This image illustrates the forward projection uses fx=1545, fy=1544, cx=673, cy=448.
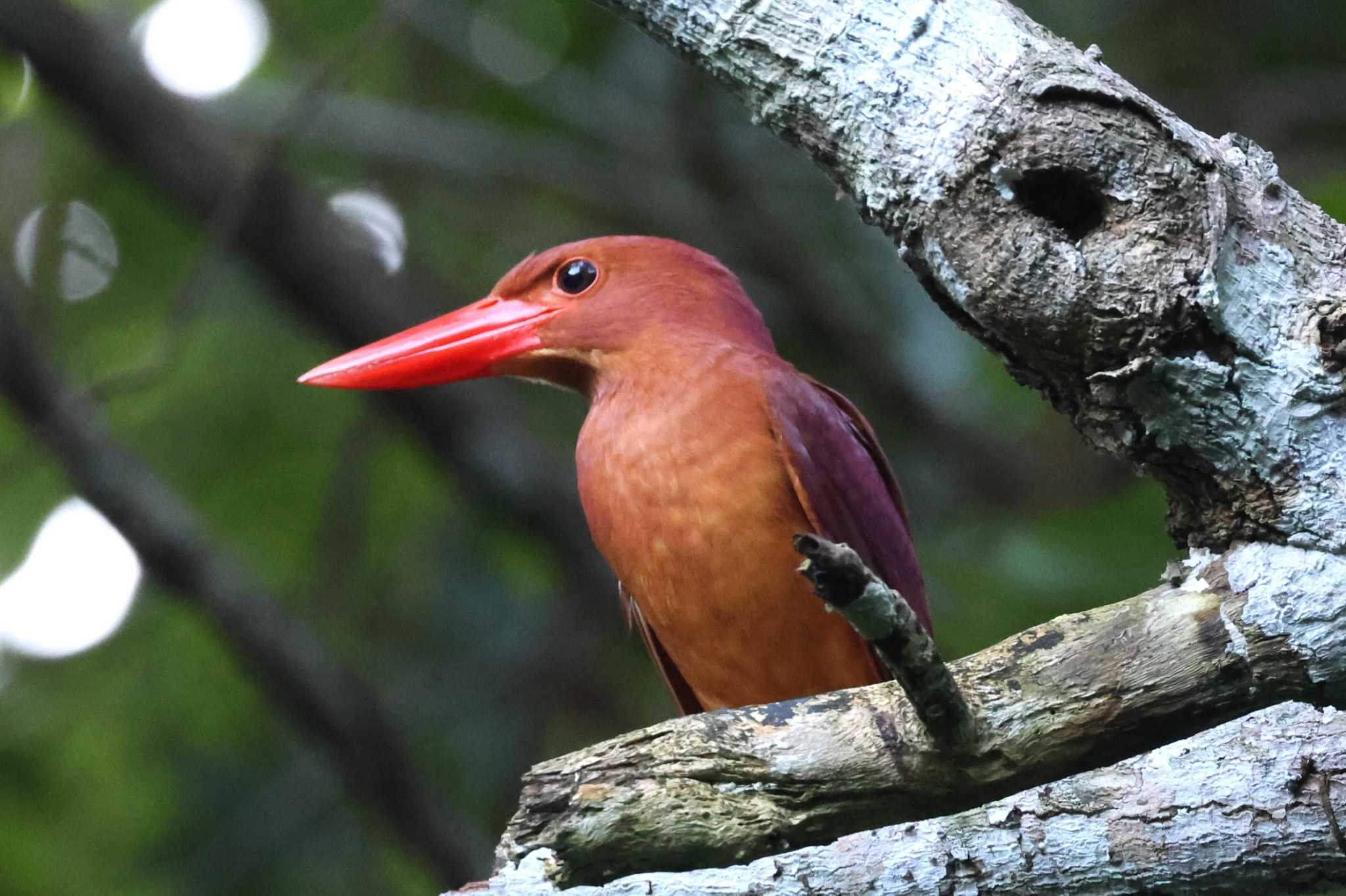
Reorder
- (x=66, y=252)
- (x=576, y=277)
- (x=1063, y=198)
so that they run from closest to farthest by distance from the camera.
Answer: (x=1063, y=198) < (x=576, y=277) < (x=66, y=252)

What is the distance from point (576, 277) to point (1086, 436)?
4.88 feet

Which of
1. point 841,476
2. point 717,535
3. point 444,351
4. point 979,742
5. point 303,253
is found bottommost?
point 979,742

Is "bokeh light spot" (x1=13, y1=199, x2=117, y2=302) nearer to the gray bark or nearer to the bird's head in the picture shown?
the bird's head

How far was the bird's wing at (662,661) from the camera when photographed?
3062 mm

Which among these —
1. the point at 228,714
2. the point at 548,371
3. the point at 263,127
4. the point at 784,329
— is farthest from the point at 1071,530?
the point at 263,127

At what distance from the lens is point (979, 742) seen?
1709mm

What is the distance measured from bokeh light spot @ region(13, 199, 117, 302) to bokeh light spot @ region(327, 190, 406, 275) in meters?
0.81

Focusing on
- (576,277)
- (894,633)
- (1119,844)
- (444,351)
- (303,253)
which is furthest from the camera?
(303,253)

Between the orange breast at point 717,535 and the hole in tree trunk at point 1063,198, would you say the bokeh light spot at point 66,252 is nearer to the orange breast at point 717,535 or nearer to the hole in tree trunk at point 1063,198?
the orange breast at point 717,535

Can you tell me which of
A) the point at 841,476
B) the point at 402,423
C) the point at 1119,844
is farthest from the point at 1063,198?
the point at 402,423

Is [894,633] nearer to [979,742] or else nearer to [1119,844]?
[979,742]

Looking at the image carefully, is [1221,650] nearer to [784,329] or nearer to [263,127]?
[784,329]

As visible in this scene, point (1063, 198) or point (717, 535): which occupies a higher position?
point (717, 535)

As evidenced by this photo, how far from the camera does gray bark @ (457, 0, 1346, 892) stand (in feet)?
5.61
